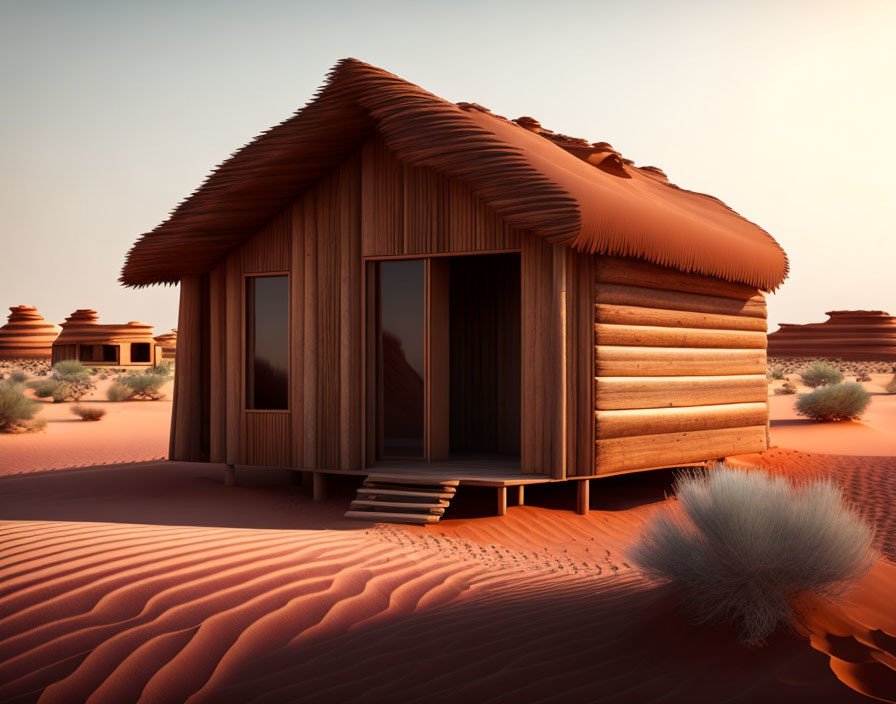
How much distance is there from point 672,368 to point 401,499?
12.6 feet

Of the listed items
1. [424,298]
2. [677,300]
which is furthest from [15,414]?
[677,300]

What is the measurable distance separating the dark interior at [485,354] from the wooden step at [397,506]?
Result: 332cm

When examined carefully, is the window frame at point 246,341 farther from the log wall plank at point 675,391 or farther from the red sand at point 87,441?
the red sand at point 87,441

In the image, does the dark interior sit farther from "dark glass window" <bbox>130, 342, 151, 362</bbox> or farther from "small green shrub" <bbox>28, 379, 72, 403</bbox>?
"dark glass window" <bbox>130, 342, 151, 362</bbox>

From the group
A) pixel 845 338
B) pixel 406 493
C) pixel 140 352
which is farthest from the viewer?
pixel 845 338

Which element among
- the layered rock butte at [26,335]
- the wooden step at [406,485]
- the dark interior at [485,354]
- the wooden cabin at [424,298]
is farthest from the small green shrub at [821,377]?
the layered rock butte at [26,335]

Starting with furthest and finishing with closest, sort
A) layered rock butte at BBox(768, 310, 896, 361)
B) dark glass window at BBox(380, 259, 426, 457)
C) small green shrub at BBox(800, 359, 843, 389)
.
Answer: layered rock butte at BBox(768, 310, 896, 361)
small green shrub at BBox(800, 359, 843, 389)
dark glass window at BBox(380, 259, 426, 457)

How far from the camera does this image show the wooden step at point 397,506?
884cm

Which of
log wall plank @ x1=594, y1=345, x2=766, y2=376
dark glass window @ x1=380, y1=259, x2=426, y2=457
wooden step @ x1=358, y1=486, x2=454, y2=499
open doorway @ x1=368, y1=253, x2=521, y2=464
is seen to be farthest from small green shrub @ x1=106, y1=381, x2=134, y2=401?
log wall plank @ x1=594, y1=345, x2=766, y2=376

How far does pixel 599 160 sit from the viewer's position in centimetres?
1162

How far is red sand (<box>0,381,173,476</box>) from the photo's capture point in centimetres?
1469

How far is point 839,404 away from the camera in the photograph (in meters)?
20.5

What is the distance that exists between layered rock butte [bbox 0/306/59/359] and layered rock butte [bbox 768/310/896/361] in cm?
5136

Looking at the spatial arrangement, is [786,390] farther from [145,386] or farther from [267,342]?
[267,342]
